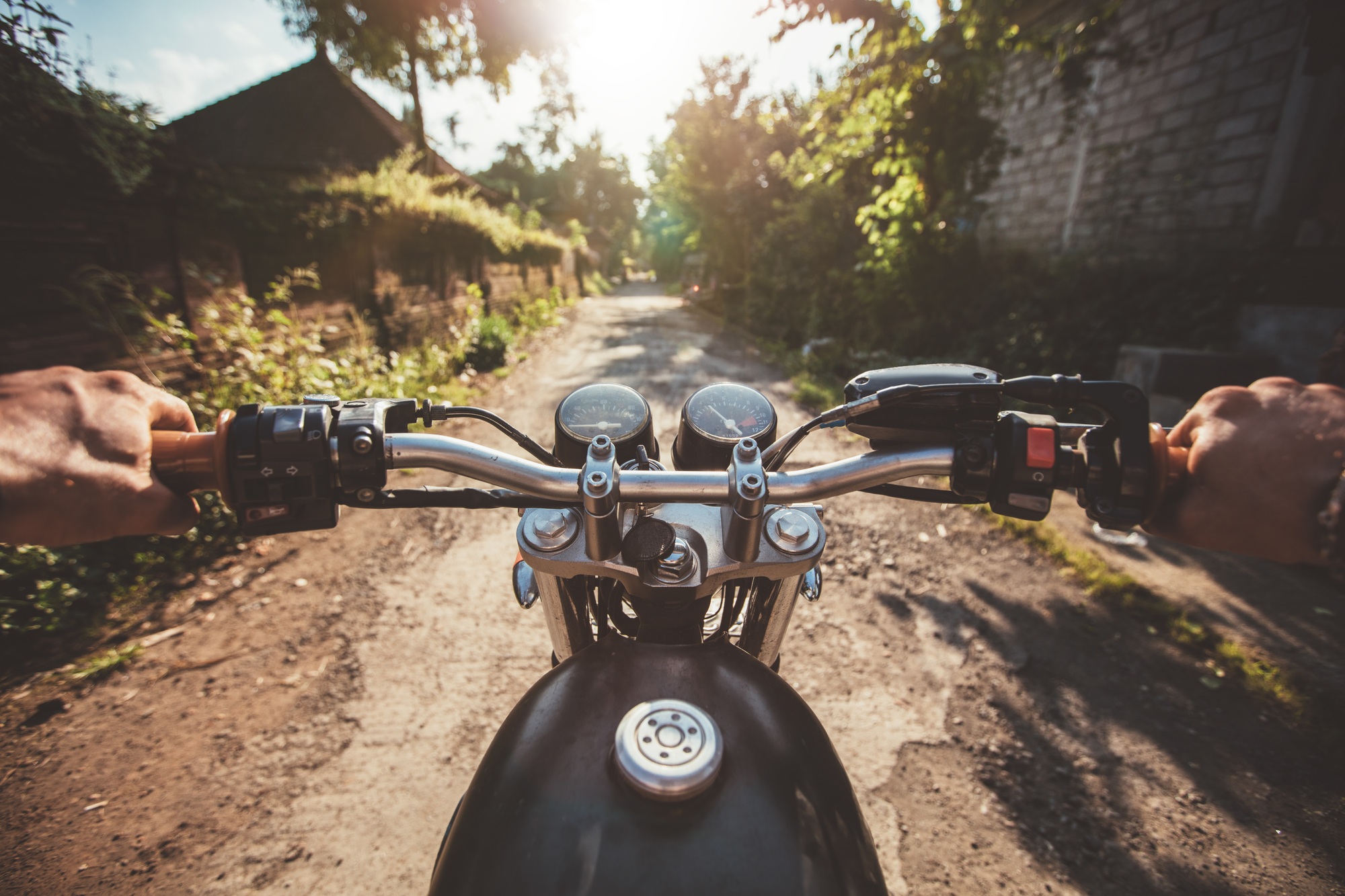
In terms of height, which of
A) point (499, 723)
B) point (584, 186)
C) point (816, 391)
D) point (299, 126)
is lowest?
point (499, 723)

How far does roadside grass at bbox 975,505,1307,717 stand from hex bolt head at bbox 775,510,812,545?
171 centimetres

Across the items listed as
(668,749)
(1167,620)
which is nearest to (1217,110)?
(1167,620)

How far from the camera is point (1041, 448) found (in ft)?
2.92

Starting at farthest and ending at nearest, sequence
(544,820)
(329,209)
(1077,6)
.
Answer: (1077,6)
(329,209)
(544,820)

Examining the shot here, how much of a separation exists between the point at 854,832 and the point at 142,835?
8.45 feet

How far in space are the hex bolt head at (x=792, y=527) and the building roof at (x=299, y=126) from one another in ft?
71.7

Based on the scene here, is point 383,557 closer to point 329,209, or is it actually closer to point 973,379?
point 973,379

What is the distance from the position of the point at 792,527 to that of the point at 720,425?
0.38m

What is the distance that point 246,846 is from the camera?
192 cm

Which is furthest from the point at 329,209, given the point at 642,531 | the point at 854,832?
the point at 854,832

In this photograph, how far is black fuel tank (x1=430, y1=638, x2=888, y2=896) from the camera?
66 cm

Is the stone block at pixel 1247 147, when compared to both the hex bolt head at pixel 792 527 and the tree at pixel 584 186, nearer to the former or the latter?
the hex bolt head at pixel 792 527

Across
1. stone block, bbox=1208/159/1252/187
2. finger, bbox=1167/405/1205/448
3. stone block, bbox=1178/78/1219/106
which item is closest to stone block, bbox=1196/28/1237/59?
stone block, bbox=1178/78/1219/106

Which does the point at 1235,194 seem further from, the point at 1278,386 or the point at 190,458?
the point at 190,458
